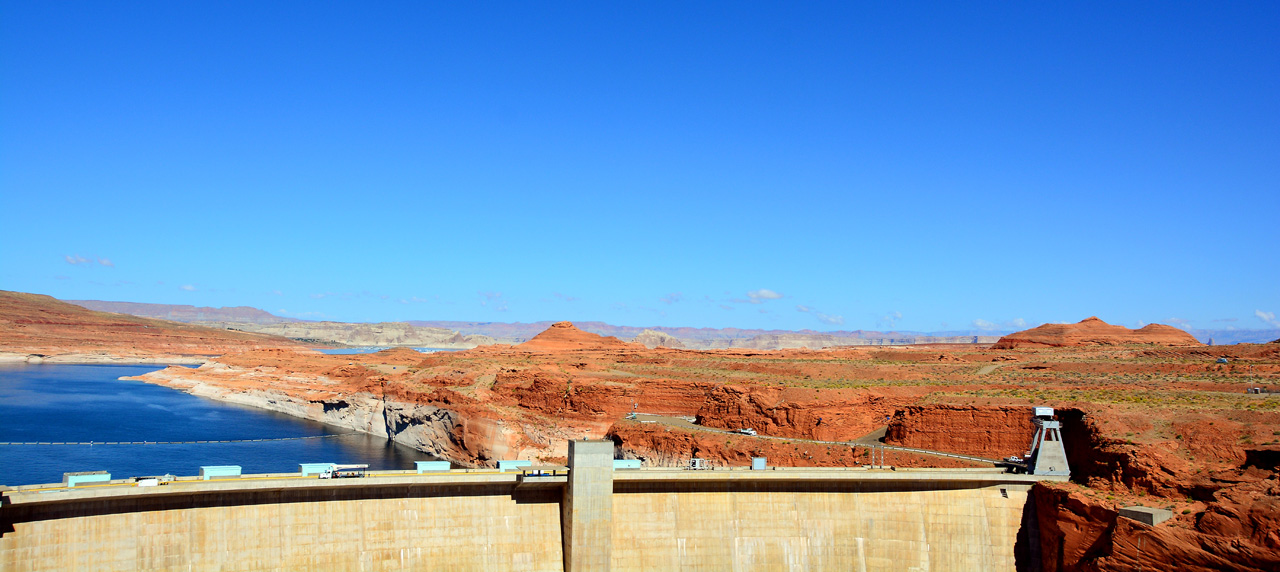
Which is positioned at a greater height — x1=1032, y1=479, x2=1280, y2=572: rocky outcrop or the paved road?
the paved road

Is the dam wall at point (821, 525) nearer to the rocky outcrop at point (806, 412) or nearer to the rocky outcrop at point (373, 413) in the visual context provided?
the rocky outcrop at point (806, 412)

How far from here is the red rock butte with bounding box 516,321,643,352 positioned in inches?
5569

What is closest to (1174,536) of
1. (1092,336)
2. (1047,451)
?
(1047,451)

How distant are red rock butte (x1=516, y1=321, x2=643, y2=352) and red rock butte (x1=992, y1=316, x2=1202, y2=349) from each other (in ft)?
198

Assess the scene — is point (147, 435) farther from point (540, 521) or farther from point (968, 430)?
point (968, 430)

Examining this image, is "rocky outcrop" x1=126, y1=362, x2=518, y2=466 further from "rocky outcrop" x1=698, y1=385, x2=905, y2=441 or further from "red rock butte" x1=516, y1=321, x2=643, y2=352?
"red rock butte" x1=516, y1=321, x2=643, y2=352

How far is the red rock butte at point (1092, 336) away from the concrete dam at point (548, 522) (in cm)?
6917

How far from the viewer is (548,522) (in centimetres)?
3888

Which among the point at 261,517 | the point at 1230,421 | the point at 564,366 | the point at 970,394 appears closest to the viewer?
the point at 261,517

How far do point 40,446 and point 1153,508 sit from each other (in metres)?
83.3

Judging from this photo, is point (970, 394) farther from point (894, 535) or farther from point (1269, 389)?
point (894, 535)

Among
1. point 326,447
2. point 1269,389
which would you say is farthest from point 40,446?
point 1269,389

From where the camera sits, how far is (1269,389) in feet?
167

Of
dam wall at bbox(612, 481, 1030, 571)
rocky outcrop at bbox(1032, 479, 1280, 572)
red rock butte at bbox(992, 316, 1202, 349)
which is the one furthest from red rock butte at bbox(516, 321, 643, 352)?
rocky outcrop at bbox(1032, 479, 1280, 572)
